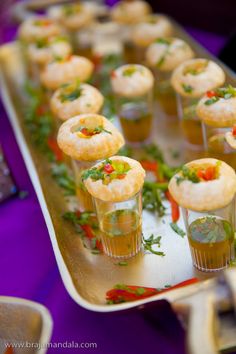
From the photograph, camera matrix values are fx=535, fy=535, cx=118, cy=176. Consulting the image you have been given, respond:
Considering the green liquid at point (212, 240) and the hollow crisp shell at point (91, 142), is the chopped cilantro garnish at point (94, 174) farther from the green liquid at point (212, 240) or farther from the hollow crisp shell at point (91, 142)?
the green liquid at point (212, 240)

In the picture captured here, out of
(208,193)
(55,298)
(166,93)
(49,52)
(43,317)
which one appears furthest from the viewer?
(49,52)

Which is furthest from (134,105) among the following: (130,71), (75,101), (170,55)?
(75,101)

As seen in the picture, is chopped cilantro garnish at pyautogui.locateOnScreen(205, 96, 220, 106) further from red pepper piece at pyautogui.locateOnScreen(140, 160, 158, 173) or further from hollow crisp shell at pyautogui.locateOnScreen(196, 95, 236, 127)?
red pepper piece at pyautogui.locateOnScreen(140, 160, 158, 173)

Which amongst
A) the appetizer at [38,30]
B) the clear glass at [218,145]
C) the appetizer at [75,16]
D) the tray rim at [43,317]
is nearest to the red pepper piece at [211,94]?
the clear glass at [218,145]

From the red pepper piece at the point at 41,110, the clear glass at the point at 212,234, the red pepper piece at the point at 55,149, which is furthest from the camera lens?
the red pepper piece at the point at 41,110

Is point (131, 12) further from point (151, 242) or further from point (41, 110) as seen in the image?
point (151, 242)

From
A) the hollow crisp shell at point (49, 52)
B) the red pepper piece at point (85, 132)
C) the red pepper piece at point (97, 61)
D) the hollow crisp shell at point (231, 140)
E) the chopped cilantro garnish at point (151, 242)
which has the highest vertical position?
the red pepper piece at point (85, 132)
